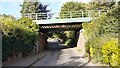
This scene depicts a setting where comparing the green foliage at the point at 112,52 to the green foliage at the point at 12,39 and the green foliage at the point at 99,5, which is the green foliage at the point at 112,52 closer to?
the green foliage at the point at 12,39

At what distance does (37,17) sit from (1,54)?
29759 mm

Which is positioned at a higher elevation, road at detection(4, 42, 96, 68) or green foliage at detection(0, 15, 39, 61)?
green foliage at detection(0, 15, 39, 61)

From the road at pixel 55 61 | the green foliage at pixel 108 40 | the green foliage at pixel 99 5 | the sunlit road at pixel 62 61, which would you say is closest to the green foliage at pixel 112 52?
the green foliage at pixel 108 40

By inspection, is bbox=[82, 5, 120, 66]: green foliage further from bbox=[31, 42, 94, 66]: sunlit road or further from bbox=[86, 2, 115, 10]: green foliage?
bbox=[86, 2, 115, 10]: green foliage

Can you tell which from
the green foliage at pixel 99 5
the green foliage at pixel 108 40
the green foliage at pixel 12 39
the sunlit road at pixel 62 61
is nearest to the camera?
the green foliage at pixel 108 40

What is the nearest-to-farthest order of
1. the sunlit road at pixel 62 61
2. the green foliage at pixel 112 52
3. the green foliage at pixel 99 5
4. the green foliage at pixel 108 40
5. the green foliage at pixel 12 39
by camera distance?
the green foliage at pixel 112 52, the green foliage at pixel 108 40, the green foliage at pixel 12 39, the sunlit road at pixel 62 61, the green foliage at pixel 99 5

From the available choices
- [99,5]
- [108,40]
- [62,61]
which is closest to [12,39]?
[62,61]

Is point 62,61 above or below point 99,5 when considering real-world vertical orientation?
below

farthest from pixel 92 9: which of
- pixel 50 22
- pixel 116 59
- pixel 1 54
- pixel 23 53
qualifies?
pixel 116 59

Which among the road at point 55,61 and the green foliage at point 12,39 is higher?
the green foliage at point 12,39

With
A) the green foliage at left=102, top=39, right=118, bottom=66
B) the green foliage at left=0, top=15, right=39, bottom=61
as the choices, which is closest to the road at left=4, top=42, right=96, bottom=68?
the green foliage at left=0, top=15, right=39, bottom=61

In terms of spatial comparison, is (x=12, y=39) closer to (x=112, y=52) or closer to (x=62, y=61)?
(x=62, y=61)

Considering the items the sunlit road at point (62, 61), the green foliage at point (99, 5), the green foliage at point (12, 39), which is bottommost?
the sunlit road at point (62, 61)

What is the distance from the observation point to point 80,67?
20109mm
